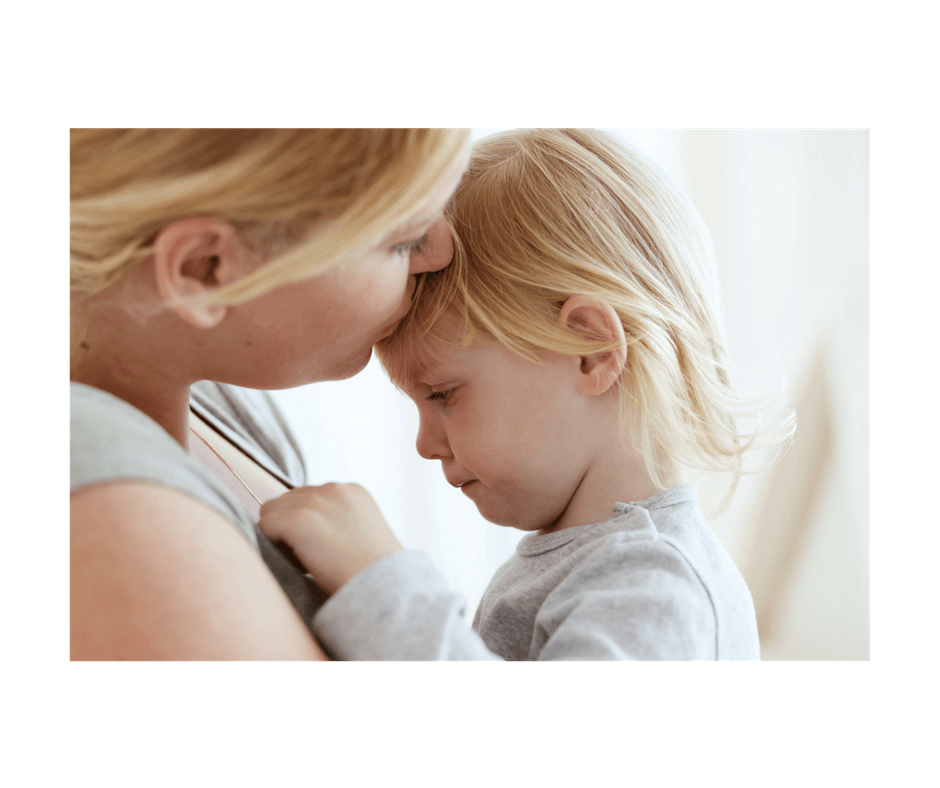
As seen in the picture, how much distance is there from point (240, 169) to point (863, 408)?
6.01 feet

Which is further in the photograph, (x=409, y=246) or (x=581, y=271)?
(x=581, y=271)

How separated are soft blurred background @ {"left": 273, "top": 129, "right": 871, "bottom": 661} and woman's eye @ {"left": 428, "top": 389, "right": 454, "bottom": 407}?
1.03m

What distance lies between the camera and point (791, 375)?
197cm

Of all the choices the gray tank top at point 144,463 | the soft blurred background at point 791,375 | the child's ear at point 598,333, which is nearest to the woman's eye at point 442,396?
the child's ear at point 598,333

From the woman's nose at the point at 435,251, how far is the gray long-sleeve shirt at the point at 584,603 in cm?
31

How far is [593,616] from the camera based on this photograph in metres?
0.67

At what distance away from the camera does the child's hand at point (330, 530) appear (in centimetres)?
66

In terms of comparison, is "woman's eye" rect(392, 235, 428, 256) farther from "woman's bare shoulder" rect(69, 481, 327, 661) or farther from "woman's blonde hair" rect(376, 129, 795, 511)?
"woman's bare shoulder" rect(69, 481, 327, 661)

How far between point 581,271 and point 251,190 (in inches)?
16.0

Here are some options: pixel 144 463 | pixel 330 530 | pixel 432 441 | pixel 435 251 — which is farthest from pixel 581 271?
pixel 144 463

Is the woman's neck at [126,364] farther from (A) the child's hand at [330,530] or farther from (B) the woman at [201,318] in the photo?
(A) the child's hand at [330,530]

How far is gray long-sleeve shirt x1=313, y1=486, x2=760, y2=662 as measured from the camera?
0.59m

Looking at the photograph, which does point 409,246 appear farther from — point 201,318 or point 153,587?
point 153,587

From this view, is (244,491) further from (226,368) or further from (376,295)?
(376,295)
